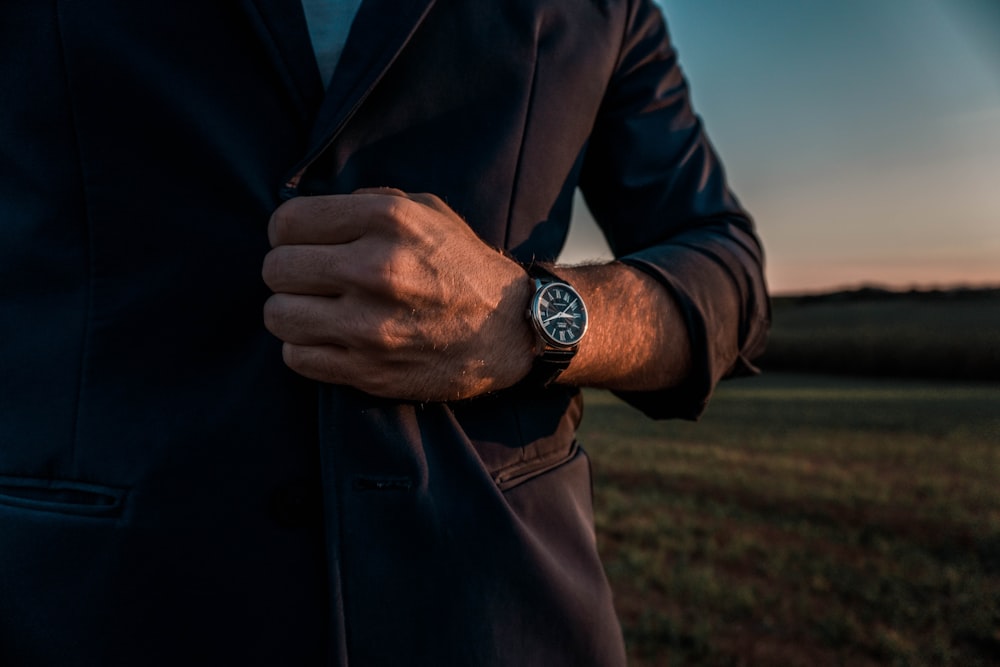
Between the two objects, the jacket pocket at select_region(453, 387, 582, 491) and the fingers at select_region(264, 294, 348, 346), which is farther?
the jacket pocket at select_region(453, 387, 582, 491)

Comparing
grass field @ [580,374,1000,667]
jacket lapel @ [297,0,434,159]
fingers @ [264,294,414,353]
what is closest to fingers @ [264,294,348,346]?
fingers @ [264,294,414,353]

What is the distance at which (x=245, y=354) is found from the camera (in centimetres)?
113

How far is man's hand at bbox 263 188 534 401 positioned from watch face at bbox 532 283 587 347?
0.32 feet

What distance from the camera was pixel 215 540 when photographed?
1065 mm

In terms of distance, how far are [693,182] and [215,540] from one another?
1.22 metres

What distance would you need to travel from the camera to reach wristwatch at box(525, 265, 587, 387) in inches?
46.9

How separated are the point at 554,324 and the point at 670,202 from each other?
0.61m

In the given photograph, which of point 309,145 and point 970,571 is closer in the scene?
point 309,145

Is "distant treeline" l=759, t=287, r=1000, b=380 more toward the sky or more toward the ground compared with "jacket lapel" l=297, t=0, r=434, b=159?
more toward the ground

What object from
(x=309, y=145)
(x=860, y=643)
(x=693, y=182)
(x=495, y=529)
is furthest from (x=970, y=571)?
(x=309, y=145)

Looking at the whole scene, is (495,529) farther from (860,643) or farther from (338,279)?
(860,643)

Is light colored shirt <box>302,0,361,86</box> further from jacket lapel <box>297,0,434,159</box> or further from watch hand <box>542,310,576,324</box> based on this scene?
watch hand <box>542,310,576,324</box>

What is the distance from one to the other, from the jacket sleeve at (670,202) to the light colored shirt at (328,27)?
0.62 meters

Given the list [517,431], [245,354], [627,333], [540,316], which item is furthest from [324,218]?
[627,333]
